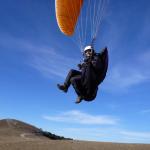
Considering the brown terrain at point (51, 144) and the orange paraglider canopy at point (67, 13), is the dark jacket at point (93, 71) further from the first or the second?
the brown terrain at point (51, 144)

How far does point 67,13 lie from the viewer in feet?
78.8

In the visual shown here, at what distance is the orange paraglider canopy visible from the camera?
23734mm

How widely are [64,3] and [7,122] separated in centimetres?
7768

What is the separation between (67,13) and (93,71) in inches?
166

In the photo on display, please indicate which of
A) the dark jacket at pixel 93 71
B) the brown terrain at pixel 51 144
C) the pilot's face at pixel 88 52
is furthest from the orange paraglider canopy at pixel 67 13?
the brown terrain at pixel 51 144

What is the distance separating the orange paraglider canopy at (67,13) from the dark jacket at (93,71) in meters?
3.43

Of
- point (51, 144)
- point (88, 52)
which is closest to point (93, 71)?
point (88, 52)

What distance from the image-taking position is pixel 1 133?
86.1 meters

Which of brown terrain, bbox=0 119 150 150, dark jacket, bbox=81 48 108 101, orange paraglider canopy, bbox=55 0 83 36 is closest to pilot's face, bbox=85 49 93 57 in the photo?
dark jacket, bbox=81 48 108 101

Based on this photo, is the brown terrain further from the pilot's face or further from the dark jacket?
the pilot's face

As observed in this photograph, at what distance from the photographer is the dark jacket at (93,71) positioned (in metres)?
21.9

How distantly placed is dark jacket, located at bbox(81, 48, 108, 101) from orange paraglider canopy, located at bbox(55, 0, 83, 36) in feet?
11.3

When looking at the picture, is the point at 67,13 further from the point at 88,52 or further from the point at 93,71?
the point at 93,71

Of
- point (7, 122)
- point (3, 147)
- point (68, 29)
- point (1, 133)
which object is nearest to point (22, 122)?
point (7, 122)
